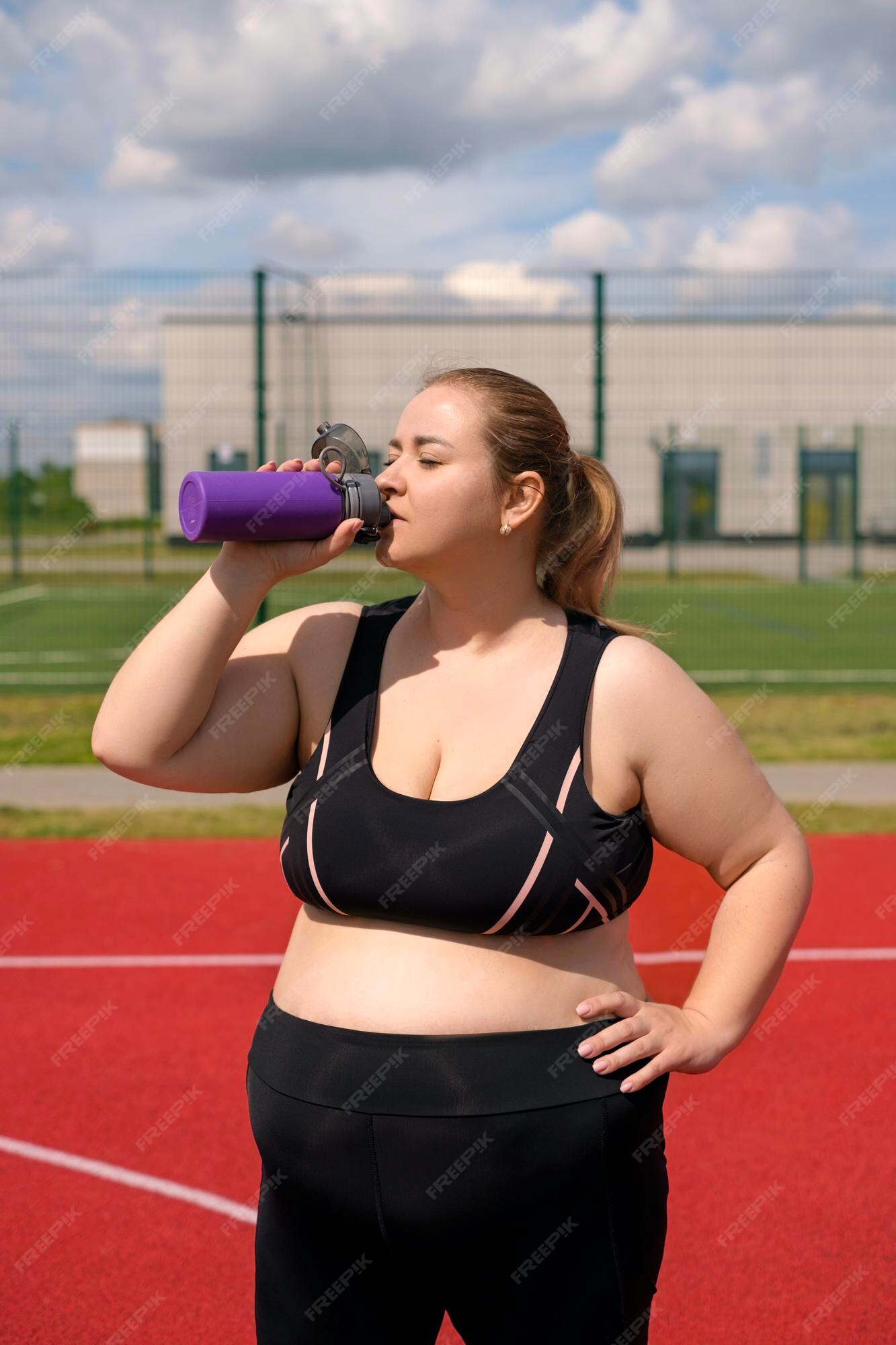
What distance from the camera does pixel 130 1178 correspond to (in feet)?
13.5

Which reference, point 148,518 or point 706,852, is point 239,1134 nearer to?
point 706,852

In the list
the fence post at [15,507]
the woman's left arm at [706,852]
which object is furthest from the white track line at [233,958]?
the fence post at [15,507]

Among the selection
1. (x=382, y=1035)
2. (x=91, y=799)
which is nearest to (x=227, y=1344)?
(x=382, y=1035)

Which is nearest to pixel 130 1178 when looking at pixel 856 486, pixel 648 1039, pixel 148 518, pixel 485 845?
pixel 648 1039

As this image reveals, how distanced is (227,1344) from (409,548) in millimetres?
2277

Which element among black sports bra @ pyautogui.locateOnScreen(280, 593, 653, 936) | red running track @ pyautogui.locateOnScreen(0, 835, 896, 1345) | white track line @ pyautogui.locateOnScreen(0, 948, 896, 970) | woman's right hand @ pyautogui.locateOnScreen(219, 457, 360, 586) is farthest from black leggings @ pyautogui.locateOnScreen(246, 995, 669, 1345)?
white track line @ pyautogui.locateOnScreen(0, 948, 896, 970)

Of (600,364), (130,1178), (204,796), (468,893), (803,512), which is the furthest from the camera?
(803,512)

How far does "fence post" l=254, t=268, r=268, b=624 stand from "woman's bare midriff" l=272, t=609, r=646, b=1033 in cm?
998

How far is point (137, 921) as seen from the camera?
21.6ft

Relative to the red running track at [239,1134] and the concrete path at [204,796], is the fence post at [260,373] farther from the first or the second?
the red running track at [239,1134]

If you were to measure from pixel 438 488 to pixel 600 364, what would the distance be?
393 inches

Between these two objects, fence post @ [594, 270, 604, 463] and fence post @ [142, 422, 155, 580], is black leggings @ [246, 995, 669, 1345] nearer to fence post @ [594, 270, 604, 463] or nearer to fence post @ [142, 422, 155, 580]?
fence post @ [594, 270, 604, 463]

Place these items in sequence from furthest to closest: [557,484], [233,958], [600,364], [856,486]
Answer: [856,486] < [600,364] < [233,958] < [557,484]

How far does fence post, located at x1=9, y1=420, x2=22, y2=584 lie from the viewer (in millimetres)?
15536
